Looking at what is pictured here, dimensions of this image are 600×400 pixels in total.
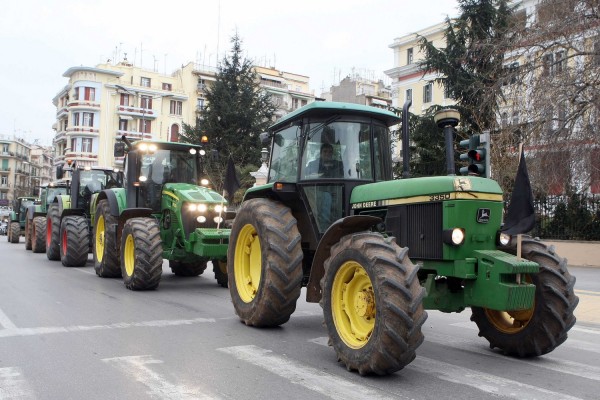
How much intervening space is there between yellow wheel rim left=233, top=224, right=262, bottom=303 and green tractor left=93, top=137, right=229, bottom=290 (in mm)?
2270

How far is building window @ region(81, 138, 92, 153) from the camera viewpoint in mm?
71750

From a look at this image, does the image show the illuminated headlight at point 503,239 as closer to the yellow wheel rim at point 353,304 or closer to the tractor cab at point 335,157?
the yellow wheel rim at point 353,304

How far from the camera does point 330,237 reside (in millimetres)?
6023

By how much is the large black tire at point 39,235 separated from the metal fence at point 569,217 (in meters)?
16.2

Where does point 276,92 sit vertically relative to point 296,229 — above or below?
above

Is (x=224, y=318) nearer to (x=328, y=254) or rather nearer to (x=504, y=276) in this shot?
(x=328, y=254)

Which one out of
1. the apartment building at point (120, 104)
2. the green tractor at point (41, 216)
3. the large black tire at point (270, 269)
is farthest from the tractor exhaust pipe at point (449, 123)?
the apartment building at point (120, 104)

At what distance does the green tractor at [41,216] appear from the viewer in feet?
65.0

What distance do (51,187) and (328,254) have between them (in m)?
17.9

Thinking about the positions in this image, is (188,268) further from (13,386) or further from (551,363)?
(551,363)

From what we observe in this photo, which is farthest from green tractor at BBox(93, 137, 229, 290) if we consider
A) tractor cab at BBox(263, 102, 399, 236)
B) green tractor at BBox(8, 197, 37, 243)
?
green tractor at BBox(8, 197, 37, 243)

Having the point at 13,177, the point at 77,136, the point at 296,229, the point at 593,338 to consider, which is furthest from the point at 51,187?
the point at 13,177

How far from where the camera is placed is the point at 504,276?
525cm

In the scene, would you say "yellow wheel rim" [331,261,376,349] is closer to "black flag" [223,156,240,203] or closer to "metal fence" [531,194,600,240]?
"black flag" [223,156,240,203]
